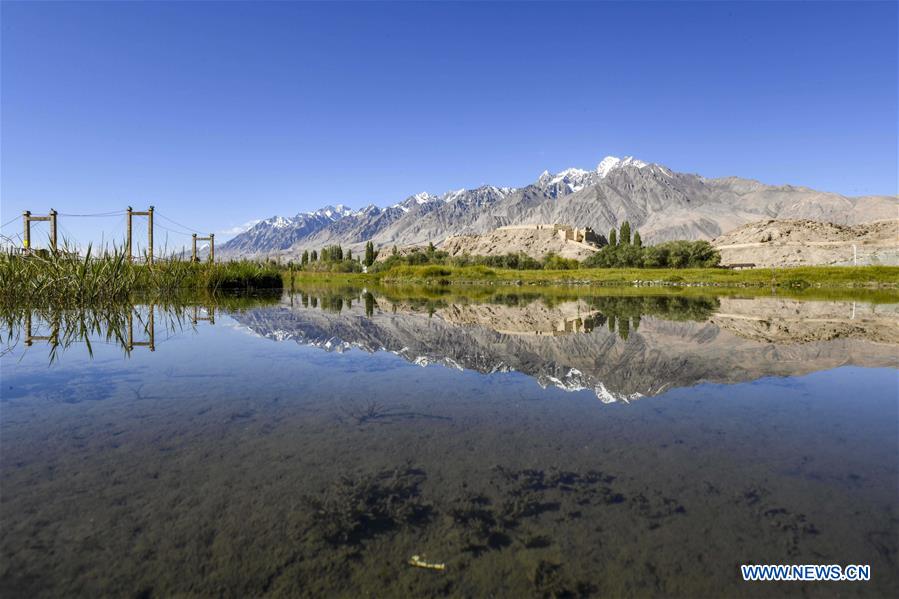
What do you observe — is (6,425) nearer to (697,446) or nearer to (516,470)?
(516,470)

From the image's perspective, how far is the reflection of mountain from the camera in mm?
6344

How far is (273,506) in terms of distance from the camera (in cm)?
278

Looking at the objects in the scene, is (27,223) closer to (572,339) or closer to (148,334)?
(148,334)

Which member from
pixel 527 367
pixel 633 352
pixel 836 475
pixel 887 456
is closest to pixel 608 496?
pixel 836 475

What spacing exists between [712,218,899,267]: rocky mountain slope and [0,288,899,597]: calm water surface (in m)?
91.3

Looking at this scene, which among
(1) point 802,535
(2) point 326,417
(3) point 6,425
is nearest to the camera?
(1) point 802,535

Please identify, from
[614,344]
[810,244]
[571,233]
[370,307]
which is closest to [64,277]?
[370,307]

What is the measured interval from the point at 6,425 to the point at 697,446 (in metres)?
5.49

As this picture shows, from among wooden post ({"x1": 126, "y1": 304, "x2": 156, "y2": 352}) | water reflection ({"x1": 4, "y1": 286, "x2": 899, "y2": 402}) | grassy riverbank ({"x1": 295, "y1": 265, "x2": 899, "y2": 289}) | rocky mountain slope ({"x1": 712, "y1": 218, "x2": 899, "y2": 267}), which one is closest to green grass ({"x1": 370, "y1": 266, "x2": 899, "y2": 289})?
grassy riverbank ({"x1": 295, "y1": 265, "x2": 899, "y2": 289})

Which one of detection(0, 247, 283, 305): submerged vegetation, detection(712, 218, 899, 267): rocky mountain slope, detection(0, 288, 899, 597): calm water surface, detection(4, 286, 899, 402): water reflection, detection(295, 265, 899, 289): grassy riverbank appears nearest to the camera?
detection(0, 288, 899, 597): calm water surface

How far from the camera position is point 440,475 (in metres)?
3.23

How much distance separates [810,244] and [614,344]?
103 metres

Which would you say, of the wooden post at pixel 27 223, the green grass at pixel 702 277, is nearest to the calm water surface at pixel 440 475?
the wooden post at pixel 27 223

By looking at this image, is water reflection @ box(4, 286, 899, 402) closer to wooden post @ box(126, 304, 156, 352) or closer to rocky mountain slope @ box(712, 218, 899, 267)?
wooden post @ box(126, 304, 156, 352)
